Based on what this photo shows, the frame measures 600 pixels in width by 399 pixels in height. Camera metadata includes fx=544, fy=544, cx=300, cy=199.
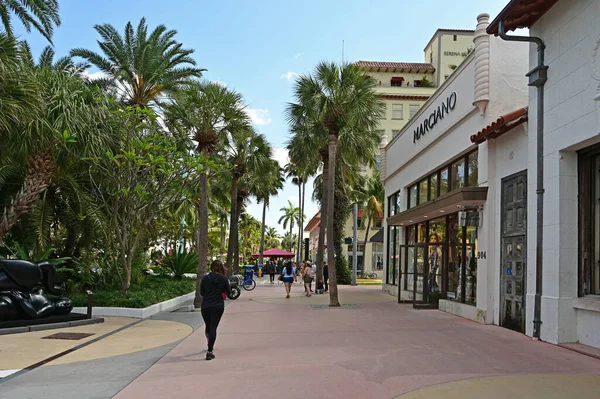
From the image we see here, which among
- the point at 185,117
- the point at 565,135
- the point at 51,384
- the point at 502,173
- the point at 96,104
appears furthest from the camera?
the point at 185,117

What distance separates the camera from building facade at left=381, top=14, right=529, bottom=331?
39.7 feet

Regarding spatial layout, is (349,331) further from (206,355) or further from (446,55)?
(446,55)

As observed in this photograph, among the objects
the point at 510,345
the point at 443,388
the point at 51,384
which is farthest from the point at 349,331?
the point at 51,384

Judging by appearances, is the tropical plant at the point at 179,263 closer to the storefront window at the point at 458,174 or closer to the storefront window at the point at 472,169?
the storefront window at the point at 458,174

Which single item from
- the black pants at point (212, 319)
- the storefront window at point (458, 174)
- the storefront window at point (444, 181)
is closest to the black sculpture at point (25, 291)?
the black pants at point (212, 319)

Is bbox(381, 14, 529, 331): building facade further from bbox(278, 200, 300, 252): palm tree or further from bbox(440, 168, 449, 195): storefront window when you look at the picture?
bbox(278, 200, 300, 252): palm tree

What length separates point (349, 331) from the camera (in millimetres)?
11945

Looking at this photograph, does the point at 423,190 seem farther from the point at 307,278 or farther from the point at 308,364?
the point at 308,364

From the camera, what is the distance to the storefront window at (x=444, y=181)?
17.7 m

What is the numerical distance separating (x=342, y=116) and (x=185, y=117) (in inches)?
213

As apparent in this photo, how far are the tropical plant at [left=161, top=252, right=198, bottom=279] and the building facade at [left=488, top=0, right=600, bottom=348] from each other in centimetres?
1843

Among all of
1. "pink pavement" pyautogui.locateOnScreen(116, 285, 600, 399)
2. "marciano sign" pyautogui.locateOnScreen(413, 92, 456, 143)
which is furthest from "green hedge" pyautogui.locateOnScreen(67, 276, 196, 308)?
"marciano sign" pyautogui.locateOnScreen(413, 92, 456, 143)

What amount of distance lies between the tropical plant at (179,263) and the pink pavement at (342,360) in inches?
518

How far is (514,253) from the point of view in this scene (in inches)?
473
